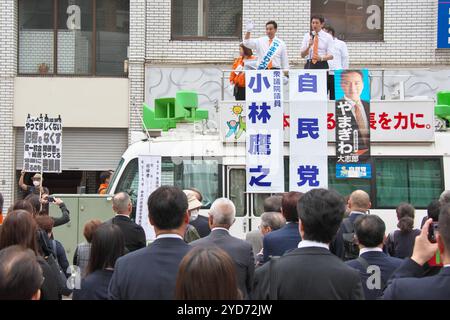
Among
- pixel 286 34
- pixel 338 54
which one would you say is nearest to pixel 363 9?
pixel 286 34

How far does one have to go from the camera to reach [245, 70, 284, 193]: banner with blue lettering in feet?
33.2

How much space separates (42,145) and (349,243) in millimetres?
6233

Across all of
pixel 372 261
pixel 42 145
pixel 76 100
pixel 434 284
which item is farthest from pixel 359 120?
pixel 76 100

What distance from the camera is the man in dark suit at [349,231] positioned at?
6.65 m

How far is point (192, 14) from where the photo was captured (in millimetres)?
17781

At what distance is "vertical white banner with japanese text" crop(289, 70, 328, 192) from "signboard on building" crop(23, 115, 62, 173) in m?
3.91

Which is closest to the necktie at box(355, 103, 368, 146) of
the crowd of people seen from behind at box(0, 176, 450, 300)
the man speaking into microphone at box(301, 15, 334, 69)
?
the man speaking into microphone at box(301, 15, 334, 69)

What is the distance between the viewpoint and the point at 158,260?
425cm

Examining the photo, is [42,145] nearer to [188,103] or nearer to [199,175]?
[188,103]

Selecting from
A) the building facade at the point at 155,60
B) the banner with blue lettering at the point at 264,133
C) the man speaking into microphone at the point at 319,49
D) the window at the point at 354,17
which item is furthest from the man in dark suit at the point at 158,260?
the window at the point at 354,17

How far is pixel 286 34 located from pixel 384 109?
22.8 ft

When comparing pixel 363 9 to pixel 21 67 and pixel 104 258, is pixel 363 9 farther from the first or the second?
pixel 104 258

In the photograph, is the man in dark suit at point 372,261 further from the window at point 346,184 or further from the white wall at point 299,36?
the white wall at point 299,36

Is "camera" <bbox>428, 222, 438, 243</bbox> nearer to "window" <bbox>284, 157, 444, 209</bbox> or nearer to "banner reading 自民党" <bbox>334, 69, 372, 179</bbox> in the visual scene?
"banner reading 自民党" <bbox>334, 69, 372, 179</bbox>
